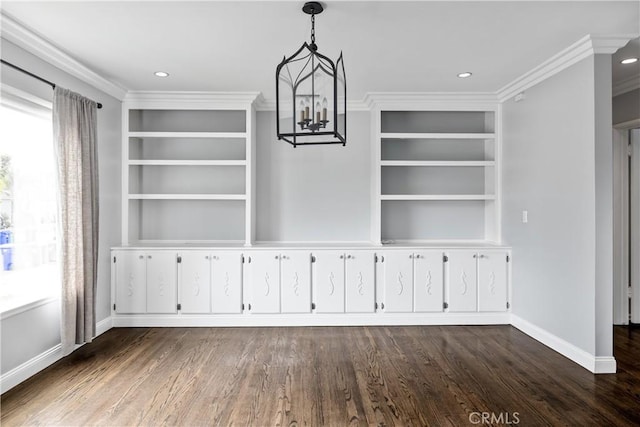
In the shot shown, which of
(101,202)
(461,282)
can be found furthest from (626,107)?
(101,202)

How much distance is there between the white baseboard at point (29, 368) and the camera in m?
2.67

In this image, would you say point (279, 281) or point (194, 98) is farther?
point (194, 98)

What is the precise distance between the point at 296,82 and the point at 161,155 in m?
2.95

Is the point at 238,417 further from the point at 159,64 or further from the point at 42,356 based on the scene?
the point at 159,64

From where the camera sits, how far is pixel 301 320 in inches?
163

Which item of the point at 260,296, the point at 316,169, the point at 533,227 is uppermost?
the point at 316,169

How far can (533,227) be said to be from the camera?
12.4ft

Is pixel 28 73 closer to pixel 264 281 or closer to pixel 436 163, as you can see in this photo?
pixel 264 281

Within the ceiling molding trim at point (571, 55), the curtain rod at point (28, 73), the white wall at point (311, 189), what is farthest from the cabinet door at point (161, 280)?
the ceiling molding trim at point (571, 55)

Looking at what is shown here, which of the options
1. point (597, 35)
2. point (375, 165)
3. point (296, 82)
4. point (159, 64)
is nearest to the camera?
point (296, 82)

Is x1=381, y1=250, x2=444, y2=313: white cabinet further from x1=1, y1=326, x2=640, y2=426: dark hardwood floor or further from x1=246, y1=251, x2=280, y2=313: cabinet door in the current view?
x1=246, y1=251, x2=280, y2=313: cabinet door

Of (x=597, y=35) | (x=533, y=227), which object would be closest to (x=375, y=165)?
(x=533, y=227)

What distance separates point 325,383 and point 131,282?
2528 millimetres

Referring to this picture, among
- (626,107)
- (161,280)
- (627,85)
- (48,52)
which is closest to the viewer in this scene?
(48,52)
